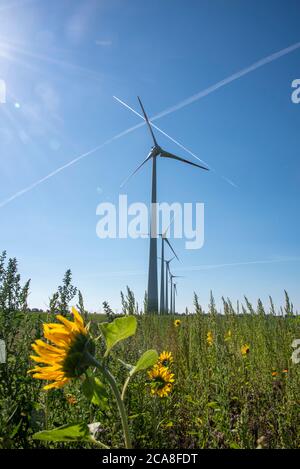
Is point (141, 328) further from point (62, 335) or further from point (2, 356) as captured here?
point (62, 335)

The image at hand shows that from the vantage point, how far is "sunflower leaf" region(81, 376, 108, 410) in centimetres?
125

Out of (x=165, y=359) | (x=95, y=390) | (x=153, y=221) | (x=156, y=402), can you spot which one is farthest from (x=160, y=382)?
(x=153, y=221)

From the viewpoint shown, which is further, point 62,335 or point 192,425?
point 192,425

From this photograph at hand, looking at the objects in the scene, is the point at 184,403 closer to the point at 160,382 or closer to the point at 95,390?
the point at 160,382

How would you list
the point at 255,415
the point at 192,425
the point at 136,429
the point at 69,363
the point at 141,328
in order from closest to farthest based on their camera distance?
the point at 69,363
the point at 136,429
the point at 192,425
the point at 255,415
the point at 141,328

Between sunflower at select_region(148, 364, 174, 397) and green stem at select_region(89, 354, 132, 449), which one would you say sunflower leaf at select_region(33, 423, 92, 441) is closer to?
green stem at select_region(89, 354, 132, 449)

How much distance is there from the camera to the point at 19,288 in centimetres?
286

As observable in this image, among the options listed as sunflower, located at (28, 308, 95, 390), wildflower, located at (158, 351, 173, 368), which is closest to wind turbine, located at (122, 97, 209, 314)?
wildflower, located at (158, 351, 173, 368)

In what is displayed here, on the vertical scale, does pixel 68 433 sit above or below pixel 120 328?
below

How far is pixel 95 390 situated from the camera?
1.28m

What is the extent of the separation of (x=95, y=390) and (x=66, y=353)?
18cm
